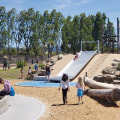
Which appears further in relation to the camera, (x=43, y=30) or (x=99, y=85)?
(x=43, y=30)

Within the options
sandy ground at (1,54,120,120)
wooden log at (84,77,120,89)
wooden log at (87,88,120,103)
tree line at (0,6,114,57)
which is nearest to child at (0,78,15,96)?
sandy ground at (1,54,120,120)

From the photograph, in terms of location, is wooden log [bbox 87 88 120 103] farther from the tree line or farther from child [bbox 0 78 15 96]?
the tree line

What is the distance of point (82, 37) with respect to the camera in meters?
59.0

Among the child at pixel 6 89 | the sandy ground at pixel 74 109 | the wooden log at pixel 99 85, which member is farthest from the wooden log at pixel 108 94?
the child at pixel 6 89

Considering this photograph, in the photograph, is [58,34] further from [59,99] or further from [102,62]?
[59,99]

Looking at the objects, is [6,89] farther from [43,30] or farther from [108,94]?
[43,30]

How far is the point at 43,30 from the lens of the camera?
53938mm

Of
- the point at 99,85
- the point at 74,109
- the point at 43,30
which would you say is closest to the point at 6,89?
the point at 74,109

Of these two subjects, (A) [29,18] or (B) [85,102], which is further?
(A) [29,18]

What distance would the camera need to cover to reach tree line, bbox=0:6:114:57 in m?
49.5

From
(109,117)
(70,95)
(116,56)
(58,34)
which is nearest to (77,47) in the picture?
(58,34)

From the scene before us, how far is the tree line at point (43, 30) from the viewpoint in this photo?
4947cm

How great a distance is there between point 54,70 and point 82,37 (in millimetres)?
34819

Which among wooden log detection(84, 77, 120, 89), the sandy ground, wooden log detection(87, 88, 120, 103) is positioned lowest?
the sandy ground
